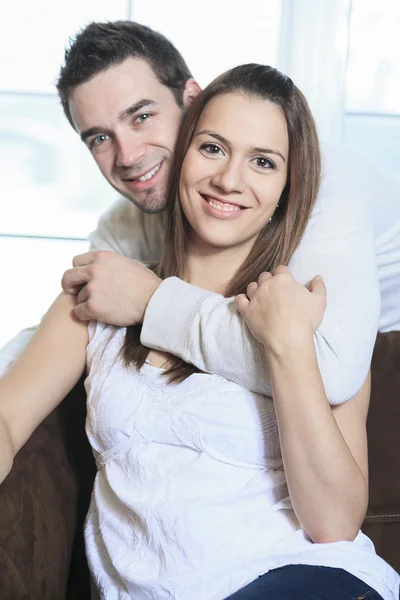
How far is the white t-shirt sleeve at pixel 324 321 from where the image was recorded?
53.5 inches

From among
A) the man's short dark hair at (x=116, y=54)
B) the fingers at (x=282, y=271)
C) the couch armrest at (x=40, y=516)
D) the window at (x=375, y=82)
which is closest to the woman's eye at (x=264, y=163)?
the fingers at (x=282, y=271)

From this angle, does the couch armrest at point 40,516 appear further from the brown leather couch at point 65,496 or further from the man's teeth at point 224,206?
the man's teeth at point 224,206

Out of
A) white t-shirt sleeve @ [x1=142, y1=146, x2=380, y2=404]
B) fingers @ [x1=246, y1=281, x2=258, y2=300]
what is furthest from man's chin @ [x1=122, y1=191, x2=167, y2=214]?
fingers @ [x1=246, y1=281, x2=258, y2=300]

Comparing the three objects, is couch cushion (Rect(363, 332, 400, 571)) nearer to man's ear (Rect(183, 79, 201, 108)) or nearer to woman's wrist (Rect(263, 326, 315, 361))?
woman's wrist (Rect(263, 326, 315, 361))

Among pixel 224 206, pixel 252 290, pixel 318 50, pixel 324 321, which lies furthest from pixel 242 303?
pixel 318 50

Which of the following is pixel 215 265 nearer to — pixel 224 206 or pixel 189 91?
pixel 224 206

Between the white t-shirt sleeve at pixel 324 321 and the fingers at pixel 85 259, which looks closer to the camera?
the white t-shirt sleeve at pixel 324 321

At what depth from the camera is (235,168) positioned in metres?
1.51

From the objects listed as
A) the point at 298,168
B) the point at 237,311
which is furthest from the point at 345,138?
the point at 237,311

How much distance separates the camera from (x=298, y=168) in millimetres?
1553

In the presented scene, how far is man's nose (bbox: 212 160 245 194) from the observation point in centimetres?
150

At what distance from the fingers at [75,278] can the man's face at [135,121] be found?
0.31 metres

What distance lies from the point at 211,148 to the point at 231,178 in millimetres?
96

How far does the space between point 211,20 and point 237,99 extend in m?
1.67
